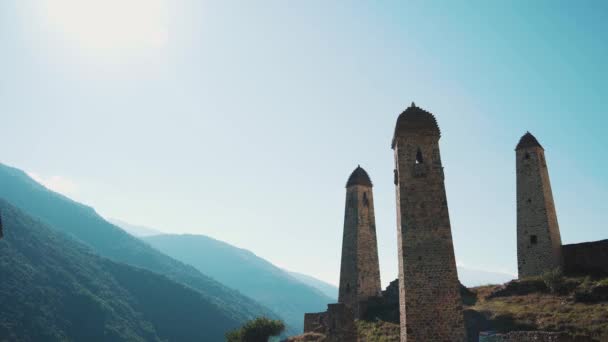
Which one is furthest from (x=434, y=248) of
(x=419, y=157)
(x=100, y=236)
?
(x=100, y=236)

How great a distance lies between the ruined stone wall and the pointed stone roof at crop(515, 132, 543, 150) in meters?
15.6

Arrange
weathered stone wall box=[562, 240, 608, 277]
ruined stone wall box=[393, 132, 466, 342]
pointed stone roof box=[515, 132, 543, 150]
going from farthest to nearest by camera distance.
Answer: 1. pointed stone roof box=[515, 132, 543, 150]
2. weathered stone wall box=[562, 240, 608, 277]
3. ruined stone wall box=[393, 132, 466, 342]

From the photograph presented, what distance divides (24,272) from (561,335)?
81.5 m

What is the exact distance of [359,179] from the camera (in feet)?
116

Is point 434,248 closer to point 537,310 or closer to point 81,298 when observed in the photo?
point 537,310

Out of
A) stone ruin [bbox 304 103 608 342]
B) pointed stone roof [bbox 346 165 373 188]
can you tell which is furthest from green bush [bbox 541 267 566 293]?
pointed stone roof [bbox 346 165 373 188]

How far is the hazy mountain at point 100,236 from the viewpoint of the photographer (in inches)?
5217

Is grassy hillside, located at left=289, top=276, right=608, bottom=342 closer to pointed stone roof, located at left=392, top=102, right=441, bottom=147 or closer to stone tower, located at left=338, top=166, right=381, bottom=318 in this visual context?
stone tower, located at left=338, top=166, right=381, bottom=318

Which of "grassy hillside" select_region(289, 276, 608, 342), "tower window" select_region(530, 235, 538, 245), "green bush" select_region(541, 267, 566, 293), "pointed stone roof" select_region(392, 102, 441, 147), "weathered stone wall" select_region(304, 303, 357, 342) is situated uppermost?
"pointed stone roof" select_region(392, 102, 441, 147)

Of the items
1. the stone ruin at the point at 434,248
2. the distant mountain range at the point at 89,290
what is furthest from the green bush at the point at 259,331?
the distant mountain range at the point at 89,290

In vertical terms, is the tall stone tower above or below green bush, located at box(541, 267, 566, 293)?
above

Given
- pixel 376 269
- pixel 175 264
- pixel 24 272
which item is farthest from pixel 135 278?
pixel 376 269

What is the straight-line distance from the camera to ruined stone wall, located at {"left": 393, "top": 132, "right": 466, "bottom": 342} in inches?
687

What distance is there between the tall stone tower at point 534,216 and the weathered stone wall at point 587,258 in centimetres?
60
